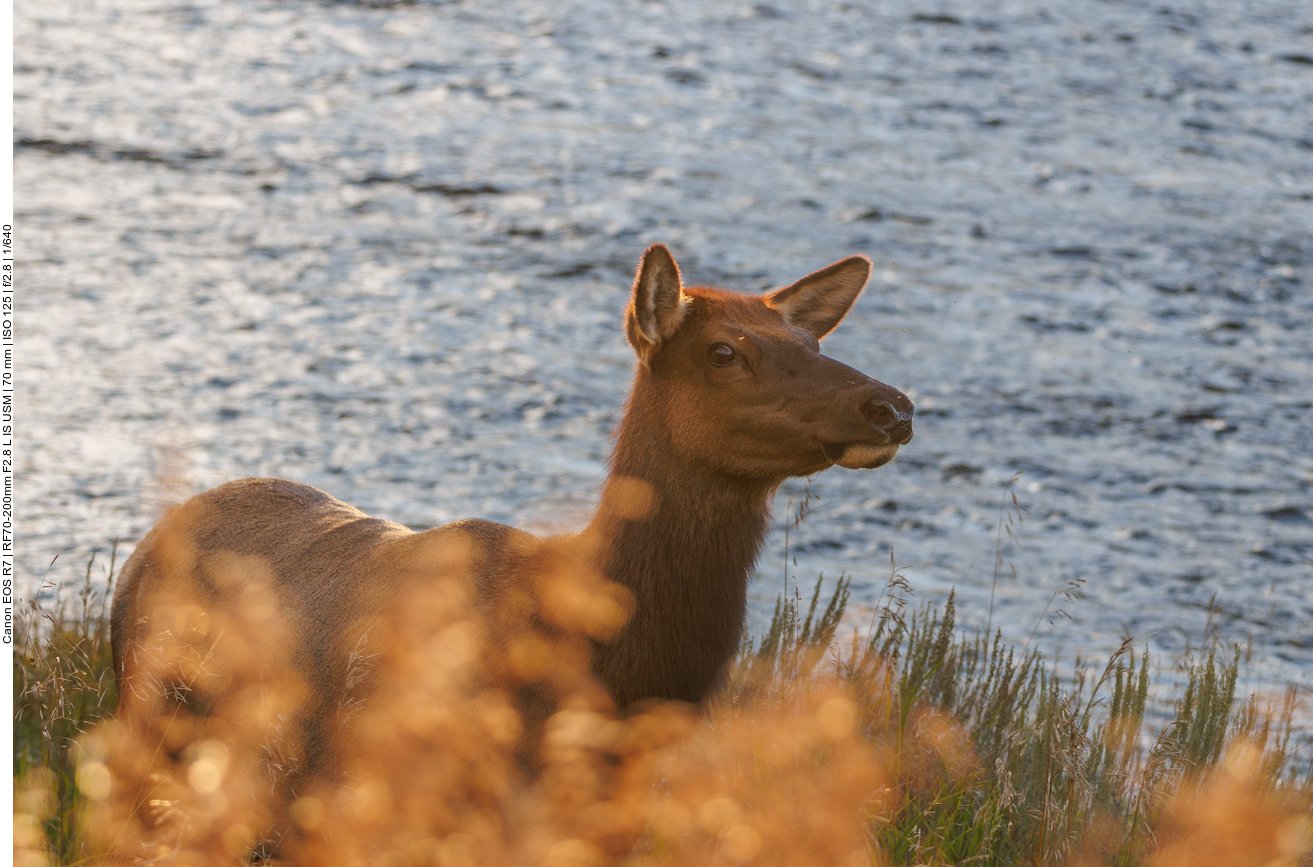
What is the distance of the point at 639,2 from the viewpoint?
21609mm

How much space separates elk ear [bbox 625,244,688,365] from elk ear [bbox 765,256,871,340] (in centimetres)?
63

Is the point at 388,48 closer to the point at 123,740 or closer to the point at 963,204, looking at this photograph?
the point at 963,204

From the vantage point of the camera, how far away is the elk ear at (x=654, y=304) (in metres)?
4.59

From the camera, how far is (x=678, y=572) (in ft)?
15.2

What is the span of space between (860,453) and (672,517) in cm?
66

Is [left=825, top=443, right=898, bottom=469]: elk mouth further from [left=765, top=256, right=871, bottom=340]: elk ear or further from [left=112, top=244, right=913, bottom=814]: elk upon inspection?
[left=765, top=256, right=871, bottom=340]: elk ear

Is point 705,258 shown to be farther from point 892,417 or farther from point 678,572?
point 892,417

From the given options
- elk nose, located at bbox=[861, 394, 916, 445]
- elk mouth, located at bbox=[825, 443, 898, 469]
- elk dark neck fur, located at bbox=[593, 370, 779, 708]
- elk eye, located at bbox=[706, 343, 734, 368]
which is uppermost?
elk eye, located at bbox=[706, 343, 734, 368]

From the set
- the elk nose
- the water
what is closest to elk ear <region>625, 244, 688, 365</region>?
the elk nose

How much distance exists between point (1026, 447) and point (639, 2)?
42.5 ft

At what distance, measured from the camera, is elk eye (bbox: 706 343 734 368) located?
15.4 ft

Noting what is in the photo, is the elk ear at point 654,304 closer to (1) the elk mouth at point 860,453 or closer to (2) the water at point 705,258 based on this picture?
(1) the elk mouth at point 860,453

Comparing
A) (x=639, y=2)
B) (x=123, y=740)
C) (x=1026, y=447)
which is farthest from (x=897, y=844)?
(x=639, y=2)

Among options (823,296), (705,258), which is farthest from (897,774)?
(705,258)
